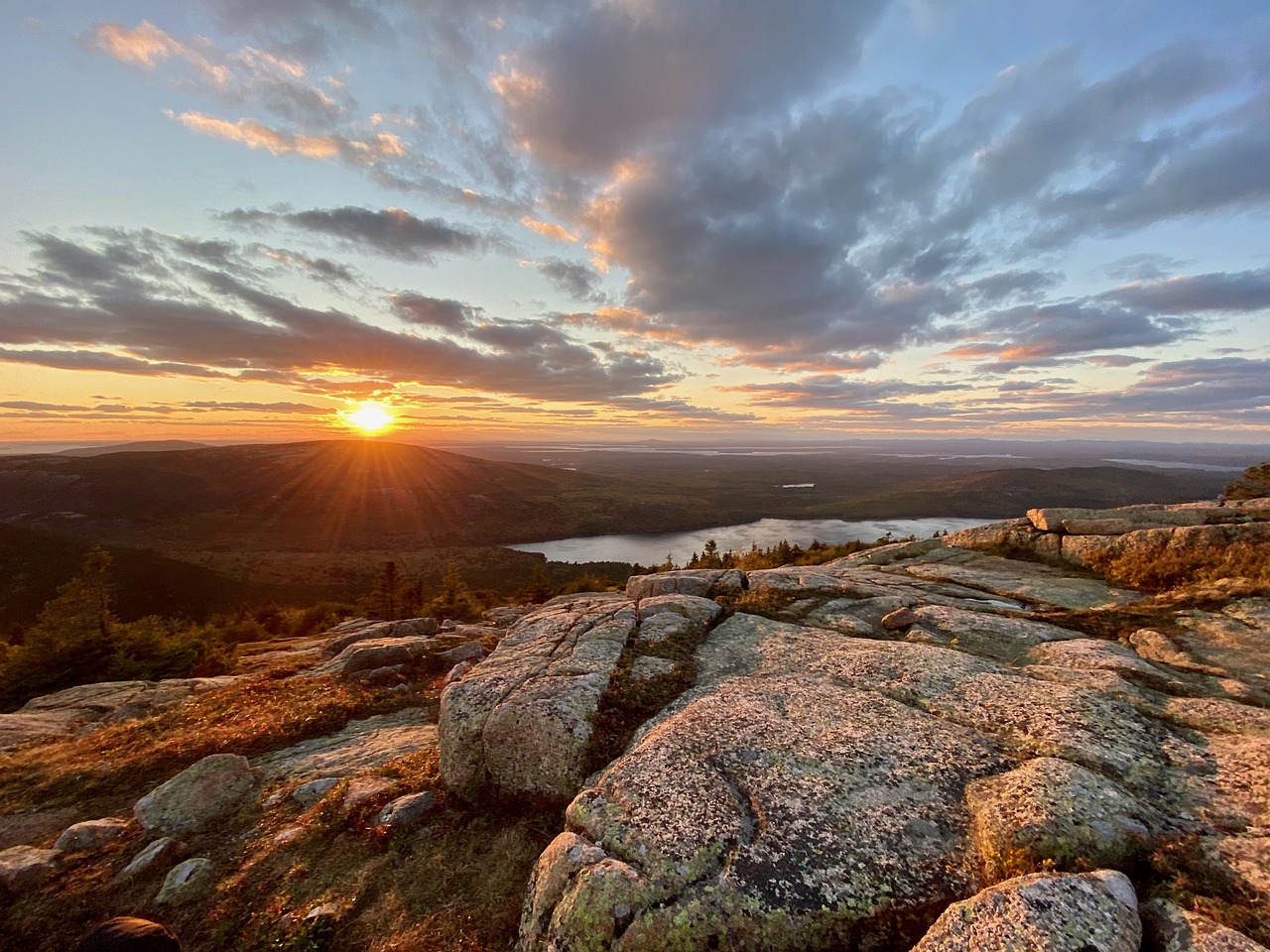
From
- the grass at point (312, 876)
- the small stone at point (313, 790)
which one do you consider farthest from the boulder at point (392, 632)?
the small stone at point (313, 790)

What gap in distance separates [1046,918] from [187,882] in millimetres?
15901

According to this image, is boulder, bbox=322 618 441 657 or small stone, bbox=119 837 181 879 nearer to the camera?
small stone, bbox=119 837 181 879

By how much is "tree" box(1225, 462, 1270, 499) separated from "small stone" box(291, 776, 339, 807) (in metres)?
52.0

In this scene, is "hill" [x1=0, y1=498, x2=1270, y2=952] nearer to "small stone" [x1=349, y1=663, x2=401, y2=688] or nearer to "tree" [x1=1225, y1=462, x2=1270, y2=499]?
"small stone" [x1=349, y1=663, x2=401, y2=688]

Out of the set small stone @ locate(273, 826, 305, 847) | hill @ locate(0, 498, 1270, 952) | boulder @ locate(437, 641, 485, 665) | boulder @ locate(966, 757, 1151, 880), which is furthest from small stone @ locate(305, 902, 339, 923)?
boulder @ locate(437, 641, 485, 665)

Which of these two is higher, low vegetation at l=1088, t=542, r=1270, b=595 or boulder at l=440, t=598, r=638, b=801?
low vegetation at l=1088, t=542, r=1270, b=595

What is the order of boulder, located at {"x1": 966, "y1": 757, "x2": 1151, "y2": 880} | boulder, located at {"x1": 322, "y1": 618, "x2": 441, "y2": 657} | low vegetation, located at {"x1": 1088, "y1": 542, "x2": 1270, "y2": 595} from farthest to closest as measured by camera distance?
boulder, located at {"x1": 322, "y1": 618, "x2": 441, "y2": 657} < low vegetation, located at {"x1": 1088, "y1": 542, "x2": 1270, "y2": 595} < boulder, located at {"x1": 966, "y1": 757, "x2": 1151, "y2": 880}

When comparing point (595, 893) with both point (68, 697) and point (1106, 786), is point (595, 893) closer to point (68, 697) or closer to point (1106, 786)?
point (1106, 786)

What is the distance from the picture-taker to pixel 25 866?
10820mm

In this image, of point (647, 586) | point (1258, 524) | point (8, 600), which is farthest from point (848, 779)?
point (8, 600)

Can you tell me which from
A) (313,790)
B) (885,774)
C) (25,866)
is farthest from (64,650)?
(885,774)

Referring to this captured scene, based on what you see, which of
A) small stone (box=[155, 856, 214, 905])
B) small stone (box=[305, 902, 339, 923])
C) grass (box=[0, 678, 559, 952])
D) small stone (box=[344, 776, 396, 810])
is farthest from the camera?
small stone (box=[344, 776, 396, 810])

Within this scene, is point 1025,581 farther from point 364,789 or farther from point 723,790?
point 364,789

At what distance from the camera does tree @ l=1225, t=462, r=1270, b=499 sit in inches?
1257
